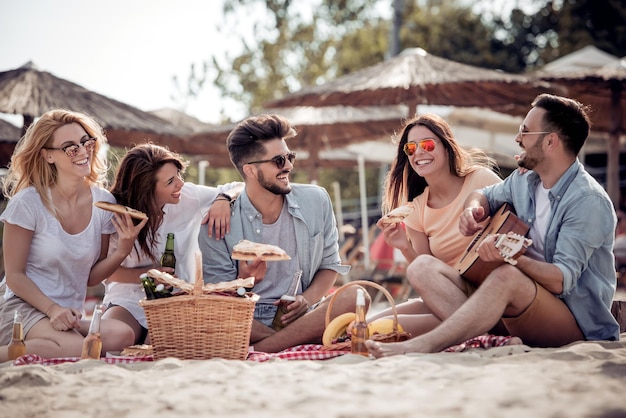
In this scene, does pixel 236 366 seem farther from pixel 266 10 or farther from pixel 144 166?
pixel 266 10

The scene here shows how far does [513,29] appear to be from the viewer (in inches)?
1153

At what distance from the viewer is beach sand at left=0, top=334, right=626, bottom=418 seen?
9.11 ft

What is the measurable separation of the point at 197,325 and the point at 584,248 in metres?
2.17

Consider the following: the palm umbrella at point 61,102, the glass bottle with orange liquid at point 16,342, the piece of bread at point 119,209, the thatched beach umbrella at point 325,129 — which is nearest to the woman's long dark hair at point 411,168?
the piece of bread at point 119,209

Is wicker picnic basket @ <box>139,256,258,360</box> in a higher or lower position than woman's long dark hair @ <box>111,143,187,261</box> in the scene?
lower

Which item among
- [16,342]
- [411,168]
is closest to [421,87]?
[411,168]

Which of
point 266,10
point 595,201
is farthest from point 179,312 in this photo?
point 266,10

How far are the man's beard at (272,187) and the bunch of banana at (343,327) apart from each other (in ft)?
3.14

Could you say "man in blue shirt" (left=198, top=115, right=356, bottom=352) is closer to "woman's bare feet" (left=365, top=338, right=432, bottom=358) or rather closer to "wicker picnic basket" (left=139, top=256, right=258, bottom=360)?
"wicker picnic basket" (left=139, top=256, right=258, bottom=360)

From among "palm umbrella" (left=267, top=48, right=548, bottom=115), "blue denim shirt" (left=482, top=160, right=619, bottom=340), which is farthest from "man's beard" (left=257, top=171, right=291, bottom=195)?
"palm umbrella" (left=267, top=48, right=548, bottom=115)

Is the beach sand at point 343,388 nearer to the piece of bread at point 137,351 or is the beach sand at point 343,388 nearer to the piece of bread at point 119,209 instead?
the piece of bread at point 137,351

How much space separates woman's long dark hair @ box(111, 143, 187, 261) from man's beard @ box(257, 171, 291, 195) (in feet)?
2.07

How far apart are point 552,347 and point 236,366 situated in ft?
6.17

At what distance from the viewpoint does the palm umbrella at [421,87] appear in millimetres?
9297
